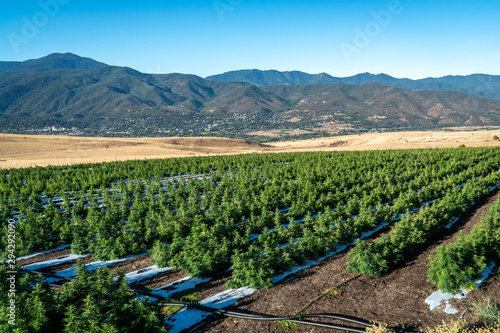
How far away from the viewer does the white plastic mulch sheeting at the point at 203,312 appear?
6184 mm

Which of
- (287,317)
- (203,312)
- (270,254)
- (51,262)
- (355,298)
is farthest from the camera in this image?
(51,262)

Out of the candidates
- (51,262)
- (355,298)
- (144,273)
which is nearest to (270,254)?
(355,298)

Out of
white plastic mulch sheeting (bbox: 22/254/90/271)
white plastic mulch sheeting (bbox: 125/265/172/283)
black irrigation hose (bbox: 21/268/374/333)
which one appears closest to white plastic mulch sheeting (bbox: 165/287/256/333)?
black irrigation hose (bbox: 21/268/374/333)

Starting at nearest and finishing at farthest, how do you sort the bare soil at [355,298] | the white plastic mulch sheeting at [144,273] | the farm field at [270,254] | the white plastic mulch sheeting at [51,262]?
the bare soil at [355,298] < the farm field at [270,254] < the white plastic mulch sheeting at [144,273] < the white plastic mulch sheeting at [51,262]

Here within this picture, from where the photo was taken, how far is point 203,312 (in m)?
6.56

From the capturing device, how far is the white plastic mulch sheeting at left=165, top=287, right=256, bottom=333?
6184 millimetres

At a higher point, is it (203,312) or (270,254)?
(270,254)

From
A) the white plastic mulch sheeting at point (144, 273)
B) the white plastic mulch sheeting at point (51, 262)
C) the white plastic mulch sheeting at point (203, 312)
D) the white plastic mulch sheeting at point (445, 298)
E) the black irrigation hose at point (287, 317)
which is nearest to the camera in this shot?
the black irrigation hose at point (287, 317)

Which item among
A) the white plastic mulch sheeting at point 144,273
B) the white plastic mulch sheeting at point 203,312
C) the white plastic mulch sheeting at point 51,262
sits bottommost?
the white plastic mulch sheeting at point 203,312

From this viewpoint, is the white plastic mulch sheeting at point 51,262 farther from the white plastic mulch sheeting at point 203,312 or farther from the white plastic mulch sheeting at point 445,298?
the white plastic mulch sheeting at point 445,298

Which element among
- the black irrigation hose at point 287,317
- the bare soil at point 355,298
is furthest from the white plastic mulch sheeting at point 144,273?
the bare soil at point 355,298

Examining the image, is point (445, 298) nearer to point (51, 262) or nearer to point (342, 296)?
point (342, 296)

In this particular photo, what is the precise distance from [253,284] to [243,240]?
2.38 metres

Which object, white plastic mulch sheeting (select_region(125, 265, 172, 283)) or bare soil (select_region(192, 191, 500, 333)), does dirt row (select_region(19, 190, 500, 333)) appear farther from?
white plastic mulch sheeting (select_region(125, 265, 172, 283))
